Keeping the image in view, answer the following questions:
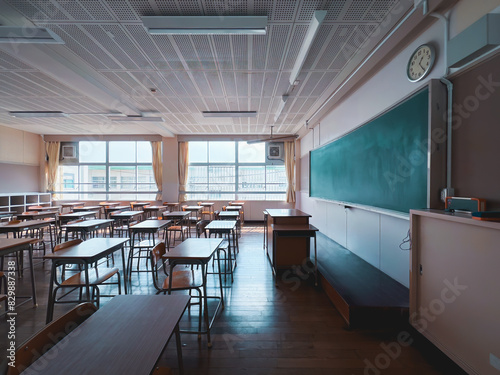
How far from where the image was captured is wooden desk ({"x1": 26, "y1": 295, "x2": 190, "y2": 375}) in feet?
2.75

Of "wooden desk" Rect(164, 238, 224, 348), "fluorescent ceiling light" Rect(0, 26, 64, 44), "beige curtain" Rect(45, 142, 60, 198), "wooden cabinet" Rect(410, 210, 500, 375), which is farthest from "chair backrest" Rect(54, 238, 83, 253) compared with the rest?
"beige curtain" Rect(45, 142, 60, 198)

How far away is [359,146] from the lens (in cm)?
353

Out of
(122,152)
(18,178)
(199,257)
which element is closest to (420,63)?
(199,257)

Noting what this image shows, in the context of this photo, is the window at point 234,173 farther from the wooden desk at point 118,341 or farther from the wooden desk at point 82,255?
the wooden desk at point 118,341

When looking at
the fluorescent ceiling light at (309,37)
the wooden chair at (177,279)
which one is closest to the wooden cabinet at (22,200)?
the wooden chair at (177,279)

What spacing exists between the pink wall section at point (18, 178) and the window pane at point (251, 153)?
7.59 metres

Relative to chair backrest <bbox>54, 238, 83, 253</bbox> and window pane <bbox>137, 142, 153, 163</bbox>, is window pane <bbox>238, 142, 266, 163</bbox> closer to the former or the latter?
window pane <bbox>137, 142, 153, 163</bbox>

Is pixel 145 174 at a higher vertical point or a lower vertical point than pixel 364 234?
higher

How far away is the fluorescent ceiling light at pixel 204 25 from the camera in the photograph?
2383 millimetres

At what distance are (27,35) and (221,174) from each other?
6.30 metres

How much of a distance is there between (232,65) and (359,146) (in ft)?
7.63

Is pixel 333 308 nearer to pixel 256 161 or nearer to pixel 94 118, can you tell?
pixel 256 161

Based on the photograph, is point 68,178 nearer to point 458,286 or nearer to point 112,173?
point 112,173

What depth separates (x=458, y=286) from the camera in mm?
1540
